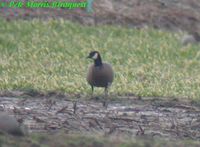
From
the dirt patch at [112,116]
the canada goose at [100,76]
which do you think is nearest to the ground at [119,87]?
the dirt patch at [112,116]

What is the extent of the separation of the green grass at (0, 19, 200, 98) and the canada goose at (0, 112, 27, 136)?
3773mm

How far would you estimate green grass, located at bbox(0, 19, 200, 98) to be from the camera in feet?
49.3

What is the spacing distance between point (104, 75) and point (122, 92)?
44cm

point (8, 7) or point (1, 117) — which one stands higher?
point (8, 7)

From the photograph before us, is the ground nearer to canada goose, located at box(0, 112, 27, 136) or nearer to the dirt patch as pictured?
the dirt patch

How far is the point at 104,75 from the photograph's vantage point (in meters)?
14.3

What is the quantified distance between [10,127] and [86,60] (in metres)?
7.50

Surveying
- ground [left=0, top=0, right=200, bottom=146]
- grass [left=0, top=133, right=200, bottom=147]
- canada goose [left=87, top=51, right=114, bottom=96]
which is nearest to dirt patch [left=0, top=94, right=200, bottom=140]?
ground [left=0, top=0, right=200, bottom=146]

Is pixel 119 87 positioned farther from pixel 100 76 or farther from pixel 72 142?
pixel 72 142

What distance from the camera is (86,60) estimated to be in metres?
17.8

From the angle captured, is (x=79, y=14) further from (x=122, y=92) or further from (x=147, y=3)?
(x=122, y=92)

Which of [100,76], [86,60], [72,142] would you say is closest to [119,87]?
[100,76]

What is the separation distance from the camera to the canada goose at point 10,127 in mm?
10176

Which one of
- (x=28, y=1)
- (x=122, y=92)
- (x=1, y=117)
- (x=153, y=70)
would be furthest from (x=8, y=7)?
(x=1, y=117)
